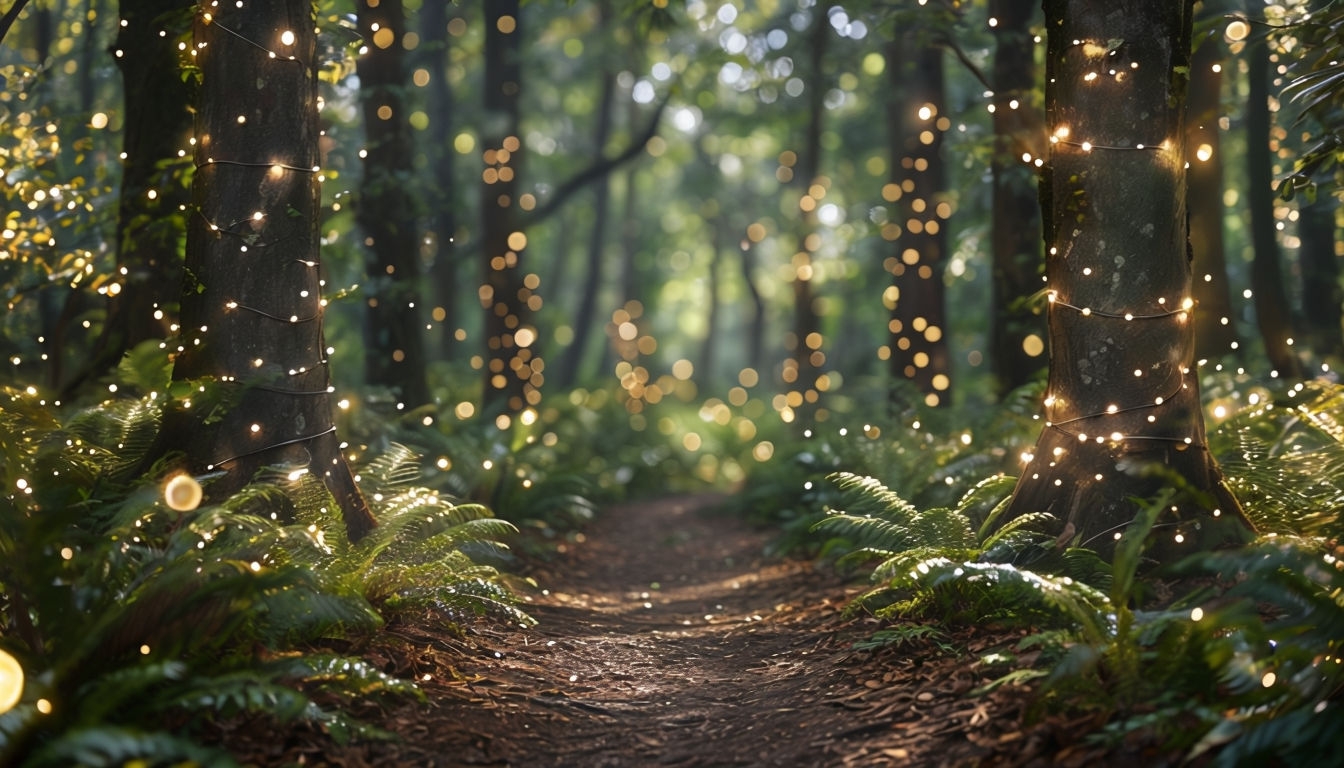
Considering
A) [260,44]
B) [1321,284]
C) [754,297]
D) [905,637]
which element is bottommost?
[905,637]

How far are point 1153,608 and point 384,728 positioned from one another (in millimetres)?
3423

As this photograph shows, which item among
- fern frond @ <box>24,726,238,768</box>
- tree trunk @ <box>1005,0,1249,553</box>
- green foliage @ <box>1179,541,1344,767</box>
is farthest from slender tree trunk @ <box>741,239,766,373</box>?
fern frond @ <box>24,726,238,768</box>

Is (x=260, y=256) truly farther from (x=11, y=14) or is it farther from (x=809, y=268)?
(x=809, y=268)

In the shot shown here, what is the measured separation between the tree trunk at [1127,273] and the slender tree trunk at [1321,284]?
25.5 feet

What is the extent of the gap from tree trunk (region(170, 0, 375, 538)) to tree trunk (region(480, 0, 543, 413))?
711cm

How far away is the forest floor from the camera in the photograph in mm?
3633

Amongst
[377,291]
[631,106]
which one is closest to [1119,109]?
[377,291]

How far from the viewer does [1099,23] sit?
4.95 metres

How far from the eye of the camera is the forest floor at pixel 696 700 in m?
3.63

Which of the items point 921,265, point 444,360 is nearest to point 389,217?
point 921,265

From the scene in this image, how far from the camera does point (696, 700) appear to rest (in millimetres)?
4660

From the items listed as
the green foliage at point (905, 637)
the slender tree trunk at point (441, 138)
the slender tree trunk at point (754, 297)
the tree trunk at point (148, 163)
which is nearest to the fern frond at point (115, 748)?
the green foliage at point (905, 637)

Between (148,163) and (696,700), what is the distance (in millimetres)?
5366

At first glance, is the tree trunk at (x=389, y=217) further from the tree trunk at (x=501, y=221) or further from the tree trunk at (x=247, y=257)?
the tree trunk at (x=247, y=257)
